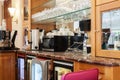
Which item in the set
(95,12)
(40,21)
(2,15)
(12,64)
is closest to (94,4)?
→ (95,12)

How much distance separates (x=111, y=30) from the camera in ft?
6.58

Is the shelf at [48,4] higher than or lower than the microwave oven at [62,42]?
higher

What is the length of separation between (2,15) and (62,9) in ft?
16.5

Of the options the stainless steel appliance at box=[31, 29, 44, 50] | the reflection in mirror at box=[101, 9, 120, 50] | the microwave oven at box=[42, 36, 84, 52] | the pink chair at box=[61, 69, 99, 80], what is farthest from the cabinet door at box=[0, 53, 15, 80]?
the pink chair at box=[61, 69, 99, 80]

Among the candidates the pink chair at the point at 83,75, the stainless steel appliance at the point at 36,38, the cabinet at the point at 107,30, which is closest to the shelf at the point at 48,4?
the stainless steel appliance at the point at 36,38

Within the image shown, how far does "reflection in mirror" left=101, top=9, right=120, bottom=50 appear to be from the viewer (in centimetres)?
194

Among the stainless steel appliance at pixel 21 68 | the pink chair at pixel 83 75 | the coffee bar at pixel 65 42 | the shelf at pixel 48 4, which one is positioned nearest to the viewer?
the pink chair at pixel 83 75

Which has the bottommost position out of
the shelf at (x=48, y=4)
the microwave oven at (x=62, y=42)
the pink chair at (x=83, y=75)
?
the pink chair at (x=83, y=75)

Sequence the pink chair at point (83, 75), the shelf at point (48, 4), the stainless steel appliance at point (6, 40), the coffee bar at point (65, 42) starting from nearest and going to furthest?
the pink chair at point (83, 75) → the coffee bar at point (65, 42) → the shelf at point (48, 4) → the stainless steel appliance at point (6, 40)

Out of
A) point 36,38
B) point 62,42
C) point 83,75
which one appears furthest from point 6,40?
point 83,75

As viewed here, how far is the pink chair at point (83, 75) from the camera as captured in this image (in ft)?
4.69

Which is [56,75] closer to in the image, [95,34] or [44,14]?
[95,34]

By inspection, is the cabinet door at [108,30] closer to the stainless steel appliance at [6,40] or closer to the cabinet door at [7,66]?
the cabinet door at [7,66]

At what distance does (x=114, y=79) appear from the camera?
1.70m
